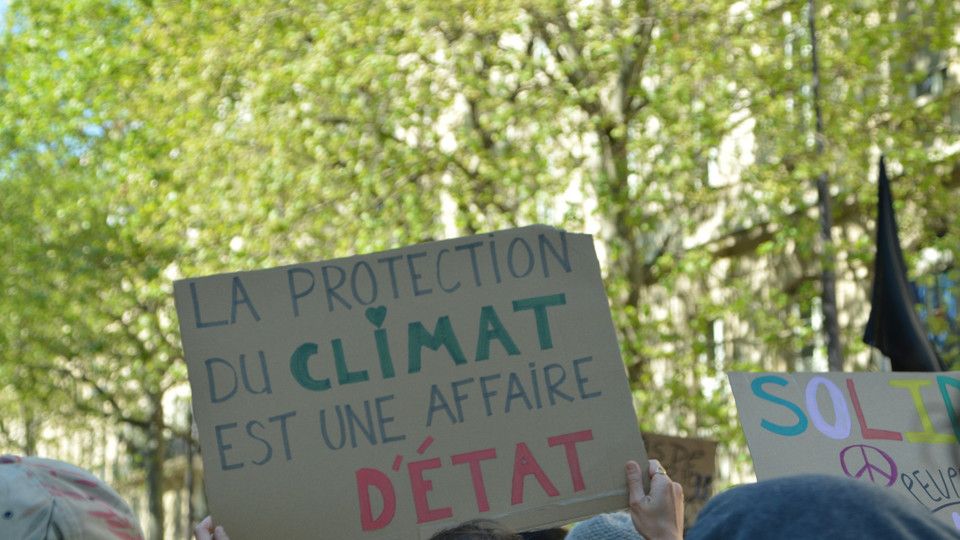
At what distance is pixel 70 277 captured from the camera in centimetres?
1980

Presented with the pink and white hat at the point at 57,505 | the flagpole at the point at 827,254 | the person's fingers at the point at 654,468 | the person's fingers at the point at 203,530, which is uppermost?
the flagpole at the point at 827,254

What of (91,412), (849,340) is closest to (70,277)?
(91,412)

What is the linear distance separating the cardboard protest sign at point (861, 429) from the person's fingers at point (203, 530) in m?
1.60

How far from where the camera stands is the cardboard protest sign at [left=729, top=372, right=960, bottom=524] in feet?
14.3

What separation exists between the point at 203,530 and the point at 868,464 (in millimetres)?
2055

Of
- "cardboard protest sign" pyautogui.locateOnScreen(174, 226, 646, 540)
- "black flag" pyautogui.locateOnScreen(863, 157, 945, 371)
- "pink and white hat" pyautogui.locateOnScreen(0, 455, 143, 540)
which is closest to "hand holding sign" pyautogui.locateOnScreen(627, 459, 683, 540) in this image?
"cardboard protest sign" pyautogui.locateOnScreen(174, 226, 646, 540)

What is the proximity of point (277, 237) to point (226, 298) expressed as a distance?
31.4 feet

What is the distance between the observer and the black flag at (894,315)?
22.9 ft

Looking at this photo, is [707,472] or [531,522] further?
[707,472]

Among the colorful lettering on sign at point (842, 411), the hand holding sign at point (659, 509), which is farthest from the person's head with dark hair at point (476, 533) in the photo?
the colorful lettering on sign at point (842, 411)

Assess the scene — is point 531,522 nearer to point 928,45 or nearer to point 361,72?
point 361,72

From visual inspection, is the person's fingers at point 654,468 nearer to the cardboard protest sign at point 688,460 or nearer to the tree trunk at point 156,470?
the cardboard protest sign at point 688,460

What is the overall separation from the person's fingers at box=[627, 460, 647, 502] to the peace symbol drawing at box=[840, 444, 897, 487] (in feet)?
3.10

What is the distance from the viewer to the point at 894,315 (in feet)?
23.3
